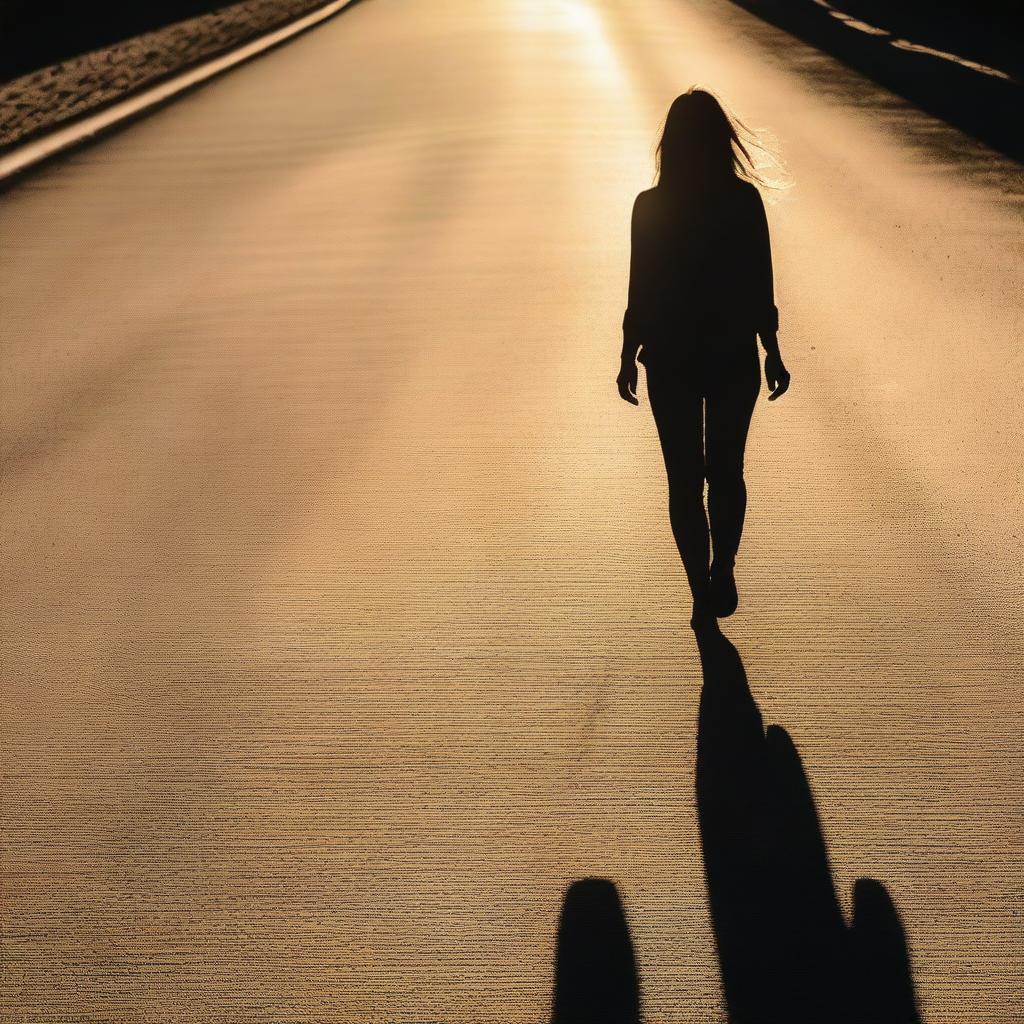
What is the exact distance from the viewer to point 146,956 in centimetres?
341

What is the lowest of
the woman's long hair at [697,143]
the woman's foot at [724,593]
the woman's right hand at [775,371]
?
the woman's foot at [724,593]

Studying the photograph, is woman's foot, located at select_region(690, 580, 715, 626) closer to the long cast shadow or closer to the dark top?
the long cast shadow

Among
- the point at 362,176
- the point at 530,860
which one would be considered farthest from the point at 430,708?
the point at 362,176

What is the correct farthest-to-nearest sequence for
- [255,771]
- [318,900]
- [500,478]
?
[500,478]
[255,771]
[318,900]

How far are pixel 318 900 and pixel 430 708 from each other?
0.98m

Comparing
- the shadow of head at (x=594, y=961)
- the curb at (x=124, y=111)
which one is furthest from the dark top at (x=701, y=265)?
the curb at (x=124, y=111)

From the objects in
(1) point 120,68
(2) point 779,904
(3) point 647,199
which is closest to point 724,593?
(3) point 647,199

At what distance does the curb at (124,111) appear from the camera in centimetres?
1388

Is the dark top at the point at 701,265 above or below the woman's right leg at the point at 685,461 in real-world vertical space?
above

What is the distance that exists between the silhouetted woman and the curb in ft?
33.9

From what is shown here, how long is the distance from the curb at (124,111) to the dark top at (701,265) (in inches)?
406

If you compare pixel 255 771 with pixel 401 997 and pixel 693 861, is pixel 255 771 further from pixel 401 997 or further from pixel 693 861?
pixel 693 861

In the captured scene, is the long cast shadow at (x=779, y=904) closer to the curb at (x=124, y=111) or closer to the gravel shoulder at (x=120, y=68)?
the curb at (x=124, y=111)

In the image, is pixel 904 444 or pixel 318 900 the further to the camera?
pixel 904 444
